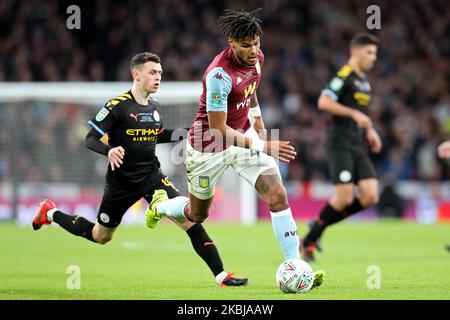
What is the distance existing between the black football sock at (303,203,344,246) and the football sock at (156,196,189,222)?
117 inches

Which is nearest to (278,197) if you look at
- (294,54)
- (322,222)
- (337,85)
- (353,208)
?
(322,222)

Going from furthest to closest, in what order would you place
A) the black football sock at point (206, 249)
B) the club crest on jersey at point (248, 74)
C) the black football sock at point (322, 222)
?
the black football sock at point (322, 222)
the black football sock at point (206, 249)
the club crest on jersey at point (248, 74)

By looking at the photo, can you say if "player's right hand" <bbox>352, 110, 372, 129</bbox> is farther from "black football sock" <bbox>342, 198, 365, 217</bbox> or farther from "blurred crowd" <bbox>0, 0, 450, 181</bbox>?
"blurred crowd" <bbox>0, 0, 450, 181</bbox>

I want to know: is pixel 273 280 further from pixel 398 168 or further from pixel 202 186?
pixel 398 168

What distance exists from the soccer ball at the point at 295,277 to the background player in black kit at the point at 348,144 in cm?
345

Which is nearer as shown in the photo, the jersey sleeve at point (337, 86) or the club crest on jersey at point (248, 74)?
the club crest on jersey at point (248, 74)

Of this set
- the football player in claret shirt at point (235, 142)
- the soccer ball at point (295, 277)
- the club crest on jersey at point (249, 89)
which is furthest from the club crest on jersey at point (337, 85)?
the soccer ball at point (295, 277)

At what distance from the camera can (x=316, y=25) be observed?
2514 centimetres

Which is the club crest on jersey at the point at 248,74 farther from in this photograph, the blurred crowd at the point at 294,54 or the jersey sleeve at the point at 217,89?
the blurred crowd at the point at 294,54

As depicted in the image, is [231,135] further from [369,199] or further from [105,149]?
[369,199]

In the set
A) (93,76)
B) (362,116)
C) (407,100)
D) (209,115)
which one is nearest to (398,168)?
(407,100)

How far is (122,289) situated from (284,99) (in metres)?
15.9

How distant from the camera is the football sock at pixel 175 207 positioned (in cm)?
794

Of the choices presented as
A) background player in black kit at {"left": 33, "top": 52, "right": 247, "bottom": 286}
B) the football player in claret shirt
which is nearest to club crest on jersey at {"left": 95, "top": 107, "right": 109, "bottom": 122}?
background player in black kit at {"left": 33, "top": 52, "right": 247, "bottom": 286}
